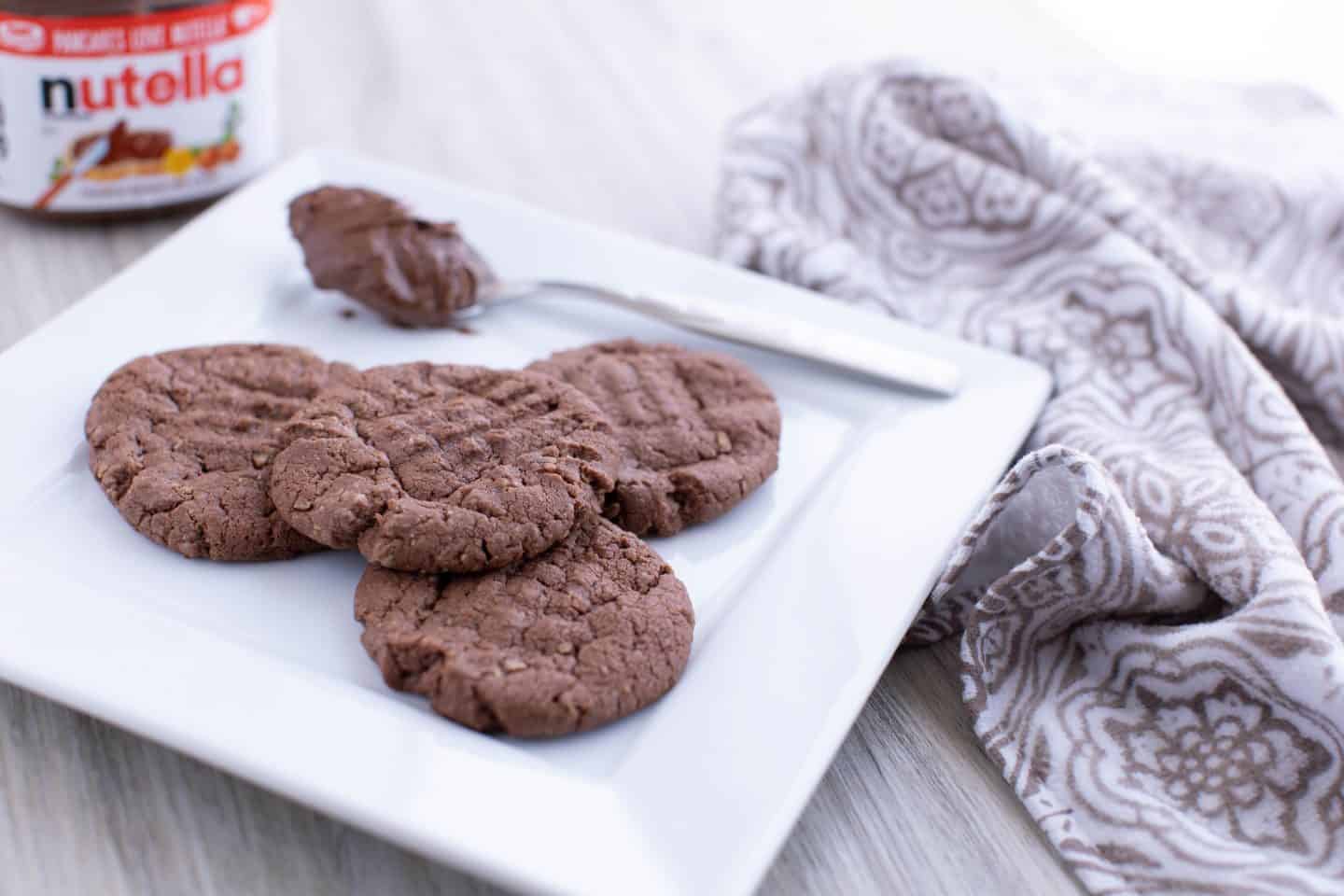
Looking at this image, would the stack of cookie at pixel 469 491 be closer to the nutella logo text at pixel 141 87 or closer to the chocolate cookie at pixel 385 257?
the chocolate cookie at pixel 385 257

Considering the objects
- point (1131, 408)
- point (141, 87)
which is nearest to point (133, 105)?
point (141, 87)

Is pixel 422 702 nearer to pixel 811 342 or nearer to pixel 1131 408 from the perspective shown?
pixel 811 342

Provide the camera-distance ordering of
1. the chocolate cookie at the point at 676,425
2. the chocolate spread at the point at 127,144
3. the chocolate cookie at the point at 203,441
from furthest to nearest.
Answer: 1. the chocolate spread at the point at 127,144
2. the chocolate cookie at the point at 676,425
3. the chocolate cookie at the point at 203,441

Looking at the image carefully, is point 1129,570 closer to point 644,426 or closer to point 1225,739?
point 1225,739

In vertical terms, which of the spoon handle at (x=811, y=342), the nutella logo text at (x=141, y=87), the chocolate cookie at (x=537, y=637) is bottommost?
the chocolate cookie at (x=537, y=637)

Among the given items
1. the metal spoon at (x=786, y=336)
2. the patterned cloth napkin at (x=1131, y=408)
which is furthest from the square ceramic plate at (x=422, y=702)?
the patterned cloth napkin at (x=1131, y=408)

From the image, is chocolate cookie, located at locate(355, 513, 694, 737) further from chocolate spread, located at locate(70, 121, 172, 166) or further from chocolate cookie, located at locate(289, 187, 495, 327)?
chocolate spread, located at locate(70, 121, 172, 166)
